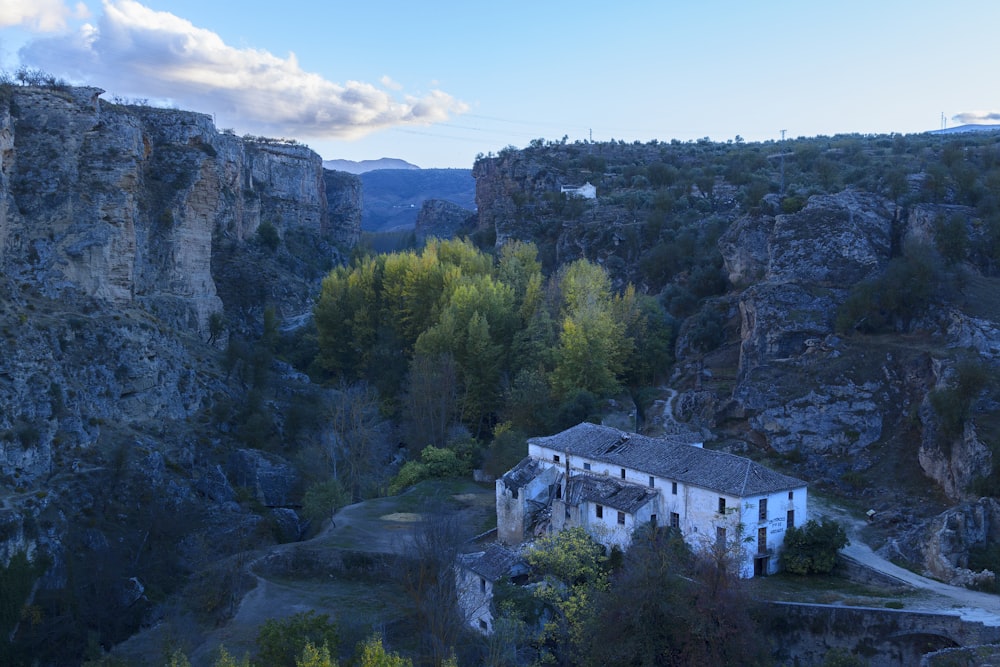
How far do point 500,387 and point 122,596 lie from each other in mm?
18397

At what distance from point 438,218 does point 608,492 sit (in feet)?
264

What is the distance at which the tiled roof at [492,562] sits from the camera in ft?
74.7

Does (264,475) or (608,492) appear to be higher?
(608,492)

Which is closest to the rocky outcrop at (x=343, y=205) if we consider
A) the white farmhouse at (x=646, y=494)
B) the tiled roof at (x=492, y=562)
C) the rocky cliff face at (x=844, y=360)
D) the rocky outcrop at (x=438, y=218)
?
the rocky outcrop at (x=438, y=218)

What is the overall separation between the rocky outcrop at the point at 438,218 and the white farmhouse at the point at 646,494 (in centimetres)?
7154

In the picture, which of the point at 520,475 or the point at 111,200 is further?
the point at 111,200

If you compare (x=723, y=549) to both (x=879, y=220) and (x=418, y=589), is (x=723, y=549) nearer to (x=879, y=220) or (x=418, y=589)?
(x=418, y=589)

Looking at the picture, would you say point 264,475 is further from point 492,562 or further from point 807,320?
point 807,320

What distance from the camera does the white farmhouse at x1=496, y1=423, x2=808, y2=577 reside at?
2238 centimetres

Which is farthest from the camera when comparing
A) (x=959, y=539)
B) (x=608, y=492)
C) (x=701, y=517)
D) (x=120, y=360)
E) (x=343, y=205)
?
(x=343, y=205)

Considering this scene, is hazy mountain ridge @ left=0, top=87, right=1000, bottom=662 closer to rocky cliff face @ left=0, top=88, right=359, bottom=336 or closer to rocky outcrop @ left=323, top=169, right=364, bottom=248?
rocky cliff face @ left=0, top=88, right=359, bottom=336

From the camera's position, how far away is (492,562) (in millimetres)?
23375

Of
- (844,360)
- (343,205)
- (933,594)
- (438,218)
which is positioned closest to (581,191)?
(343,205)

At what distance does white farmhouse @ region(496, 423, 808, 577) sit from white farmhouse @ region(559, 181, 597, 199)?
122 ft
